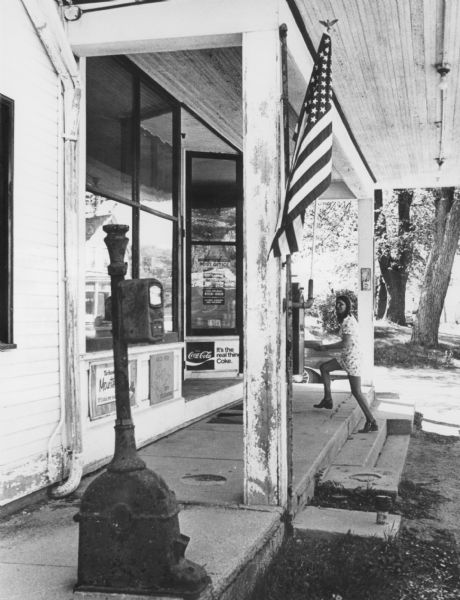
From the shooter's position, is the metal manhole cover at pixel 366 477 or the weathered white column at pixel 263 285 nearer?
the weathered white column at pixel 263 285

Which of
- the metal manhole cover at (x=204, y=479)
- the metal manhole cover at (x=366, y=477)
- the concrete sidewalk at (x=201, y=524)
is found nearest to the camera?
the concrete sidewalk at (x=201, y=524)

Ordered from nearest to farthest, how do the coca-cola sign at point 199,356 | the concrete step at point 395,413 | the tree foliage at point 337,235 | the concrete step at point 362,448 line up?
1. the concrete step at point 362,448
2. the concrete step at point 395,413
3. the coca-cola sign at point 199,356
4. the tree foliage at point 337,235

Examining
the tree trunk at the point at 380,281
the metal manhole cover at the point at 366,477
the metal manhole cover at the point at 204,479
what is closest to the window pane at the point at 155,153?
the metal manhole cover at the point at 204,479

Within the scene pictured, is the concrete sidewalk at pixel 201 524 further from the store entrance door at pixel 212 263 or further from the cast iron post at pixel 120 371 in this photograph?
the store entrance door at pixel 212 263

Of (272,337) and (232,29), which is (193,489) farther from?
(232,29)

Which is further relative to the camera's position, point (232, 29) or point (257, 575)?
point (232, 29)

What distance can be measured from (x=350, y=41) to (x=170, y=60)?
1.78 meters

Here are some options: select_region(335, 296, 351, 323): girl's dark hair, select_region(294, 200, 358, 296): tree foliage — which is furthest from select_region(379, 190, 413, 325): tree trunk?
select_region(335, 296, 351, 323): girl's dark hair

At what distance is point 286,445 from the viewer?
4754 mm

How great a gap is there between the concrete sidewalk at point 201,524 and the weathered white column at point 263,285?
0.30 meters

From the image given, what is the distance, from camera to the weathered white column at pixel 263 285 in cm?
462

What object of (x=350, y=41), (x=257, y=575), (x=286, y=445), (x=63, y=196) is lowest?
(x=257, y=575)

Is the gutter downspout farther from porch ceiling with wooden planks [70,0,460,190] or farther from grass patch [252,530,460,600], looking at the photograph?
grass patch [252,530,460,600]

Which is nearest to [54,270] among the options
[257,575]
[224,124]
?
[257,575]
